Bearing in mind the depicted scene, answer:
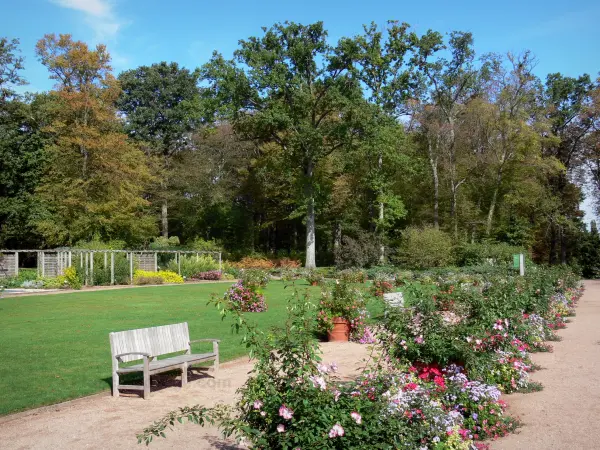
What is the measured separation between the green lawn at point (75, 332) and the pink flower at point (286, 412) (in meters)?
4.05

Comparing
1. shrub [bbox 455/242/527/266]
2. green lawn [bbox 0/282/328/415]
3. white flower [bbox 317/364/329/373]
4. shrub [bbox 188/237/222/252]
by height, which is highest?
shrub [bbox 188/237/222/252]

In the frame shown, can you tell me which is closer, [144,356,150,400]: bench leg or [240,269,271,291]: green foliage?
[144,356,150,400]: bench leg

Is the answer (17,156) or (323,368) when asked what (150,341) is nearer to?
(323,368)

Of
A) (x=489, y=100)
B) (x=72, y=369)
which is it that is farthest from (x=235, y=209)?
(x=72, y=369)

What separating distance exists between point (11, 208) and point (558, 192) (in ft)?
137

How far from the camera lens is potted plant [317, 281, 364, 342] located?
11016mm

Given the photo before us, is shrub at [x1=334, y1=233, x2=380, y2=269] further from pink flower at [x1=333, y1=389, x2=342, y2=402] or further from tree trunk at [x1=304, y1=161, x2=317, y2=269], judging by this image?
pink flower at [x1=333, y1=389, x2=342, y2=402]

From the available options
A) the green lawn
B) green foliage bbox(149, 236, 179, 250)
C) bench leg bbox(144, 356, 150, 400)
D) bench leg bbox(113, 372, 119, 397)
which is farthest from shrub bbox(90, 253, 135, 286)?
bench leg bbox(144, 356, 150, 400)

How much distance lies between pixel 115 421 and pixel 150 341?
1754 millimetres

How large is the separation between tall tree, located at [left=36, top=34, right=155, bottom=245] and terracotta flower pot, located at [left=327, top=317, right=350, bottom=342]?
2809 cm

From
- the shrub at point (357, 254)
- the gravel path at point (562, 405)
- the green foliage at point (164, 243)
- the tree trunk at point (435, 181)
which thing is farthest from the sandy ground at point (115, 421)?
the tree trunk at point (435, 181)

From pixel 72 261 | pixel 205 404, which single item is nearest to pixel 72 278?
pixel 72 261

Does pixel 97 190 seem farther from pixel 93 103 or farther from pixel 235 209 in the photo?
pixel 235 209

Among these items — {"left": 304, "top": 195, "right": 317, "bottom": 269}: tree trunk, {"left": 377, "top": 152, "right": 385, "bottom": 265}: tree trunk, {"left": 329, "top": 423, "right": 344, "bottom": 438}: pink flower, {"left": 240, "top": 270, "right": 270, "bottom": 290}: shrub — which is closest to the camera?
{"left": 329, "top": 423, "right": 344, "bottom": 438}: pink flower
